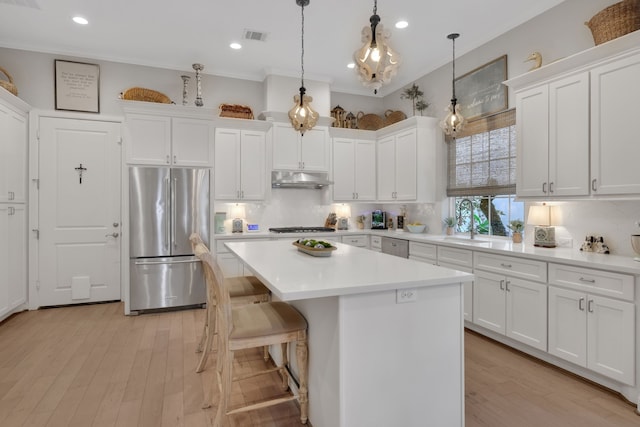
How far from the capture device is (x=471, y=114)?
423cm

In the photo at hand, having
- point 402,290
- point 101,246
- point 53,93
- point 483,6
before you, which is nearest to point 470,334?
point 402,290

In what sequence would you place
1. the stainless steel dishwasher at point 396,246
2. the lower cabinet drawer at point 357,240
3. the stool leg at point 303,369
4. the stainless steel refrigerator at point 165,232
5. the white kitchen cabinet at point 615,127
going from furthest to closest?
1. the lower cabinet drawer at point 357,240
2. the stainless steel dishwasher at point 396,246
3. the stainless steel refrigerator at point 165,232
4. the white kitchen cabinet at point 615,127
5. the stool leg at point 303,369

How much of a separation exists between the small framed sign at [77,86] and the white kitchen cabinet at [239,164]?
163 centimetres

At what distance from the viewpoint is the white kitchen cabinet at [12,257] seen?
3.69m

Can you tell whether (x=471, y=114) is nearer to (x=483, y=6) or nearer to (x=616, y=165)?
(x=483, y=6)

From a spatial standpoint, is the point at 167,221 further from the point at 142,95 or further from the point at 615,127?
the point at 615,127

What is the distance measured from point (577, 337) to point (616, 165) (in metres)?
1.28

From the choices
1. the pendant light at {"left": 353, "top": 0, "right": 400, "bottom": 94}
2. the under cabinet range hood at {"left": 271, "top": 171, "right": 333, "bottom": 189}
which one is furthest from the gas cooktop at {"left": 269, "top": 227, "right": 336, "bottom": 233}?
the pendant light at {"left": 353, "top": 0, "right": 400, "bottom": 94}

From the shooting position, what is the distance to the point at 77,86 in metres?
4.45

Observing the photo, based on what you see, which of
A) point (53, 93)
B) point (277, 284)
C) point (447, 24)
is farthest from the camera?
point (53, 93)

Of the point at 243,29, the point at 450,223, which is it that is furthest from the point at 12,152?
the point at 450,223

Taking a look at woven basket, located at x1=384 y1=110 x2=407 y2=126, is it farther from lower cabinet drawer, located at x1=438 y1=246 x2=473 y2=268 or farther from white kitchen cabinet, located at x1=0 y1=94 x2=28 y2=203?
white kitchen cabinet, located at x1=0 y1=94 x2=28 y2=203

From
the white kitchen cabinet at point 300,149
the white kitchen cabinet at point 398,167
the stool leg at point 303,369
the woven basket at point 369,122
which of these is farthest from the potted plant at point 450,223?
the stool leg at point 303,369

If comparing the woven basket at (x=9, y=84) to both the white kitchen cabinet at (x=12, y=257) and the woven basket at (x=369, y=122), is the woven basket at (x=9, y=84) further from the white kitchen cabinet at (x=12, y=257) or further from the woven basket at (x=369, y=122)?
the woven basket at (x=369, y=122)
